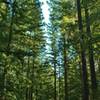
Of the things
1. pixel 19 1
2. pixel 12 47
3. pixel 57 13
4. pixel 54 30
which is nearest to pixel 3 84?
pixel 12 47

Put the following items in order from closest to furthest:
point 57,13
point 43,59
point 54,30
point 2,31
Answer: point 2,31 → point 57,13 → point 54,30 → point 43,59

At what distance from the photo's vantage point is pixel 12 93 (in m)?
19.2

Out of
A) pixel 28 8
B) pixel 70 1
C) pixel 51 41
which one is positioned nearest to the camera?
pixel 70 1

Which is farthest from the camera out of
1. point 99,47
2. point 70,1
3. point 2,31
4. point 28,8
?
point 28,8

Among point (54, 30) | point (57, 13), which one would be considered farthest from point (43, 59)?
point (57, 13)

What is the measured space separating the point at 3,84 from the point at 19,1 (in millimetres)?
6343

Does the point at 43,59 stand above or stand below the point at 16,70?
above

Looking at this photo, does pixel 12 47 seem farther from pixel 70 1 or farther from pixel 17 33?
pixel 70 1

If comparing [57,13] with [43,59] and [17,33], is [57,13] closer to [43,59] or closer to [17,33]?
[17,33]

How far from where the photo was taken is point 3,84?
1923cm

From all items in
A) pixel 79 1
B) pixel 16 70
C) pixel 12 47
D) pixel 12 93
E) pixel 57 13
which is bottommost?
pixel 12 93

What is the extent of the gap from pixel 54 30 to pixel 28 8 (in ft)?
38.3

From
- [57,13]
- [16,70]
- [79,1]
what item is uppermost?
[57,13]

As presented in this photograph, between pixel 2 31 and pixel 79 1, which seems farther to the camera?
pixel 2 31
